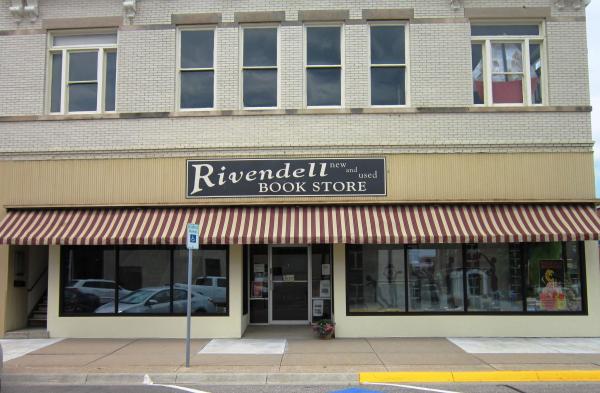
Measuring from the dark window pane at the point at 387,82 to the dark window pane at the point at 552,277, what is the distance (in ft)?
15.5

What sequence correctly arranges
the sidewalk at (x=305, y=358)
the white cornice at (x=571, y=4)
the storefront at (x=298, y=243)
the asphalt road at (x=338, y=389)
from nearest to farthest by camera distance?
1. the asphalt road at (x=338, y=389)
2. the sidewalk at (x=305, y=358)
3. the storefront at (x=298, y=243)
4. the white cornice at (x=571, y=4)

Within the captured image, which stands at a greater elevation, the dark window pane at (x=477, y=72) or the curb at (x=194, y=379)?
the dark window pane at (x=477, y=72)

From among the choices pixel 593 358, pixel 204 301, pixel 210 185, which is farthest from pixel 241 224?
pixel 593 358

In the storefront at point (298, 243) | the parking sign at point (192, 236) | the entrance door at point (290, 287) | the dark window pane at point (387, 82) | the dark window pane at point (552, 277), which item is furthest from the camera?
the entrance door at point (290, 287)

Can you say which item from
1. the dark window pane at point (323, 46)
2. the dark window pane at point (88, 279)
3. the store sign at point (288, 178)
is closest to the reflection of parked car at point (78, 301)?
the dark window pane at point (88, 279)

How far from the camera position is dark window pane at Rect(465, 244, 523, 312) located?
12266 millimetres

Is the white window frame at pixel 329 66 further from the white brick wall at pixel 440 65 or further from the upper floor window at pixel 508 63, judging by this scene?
the upper floor window at pixel 508 63

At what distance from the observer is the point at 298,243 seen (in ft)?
38.8

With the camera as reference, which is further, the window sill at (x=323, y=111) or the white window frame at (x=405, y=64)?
the white window frame at (x=405, y=64)

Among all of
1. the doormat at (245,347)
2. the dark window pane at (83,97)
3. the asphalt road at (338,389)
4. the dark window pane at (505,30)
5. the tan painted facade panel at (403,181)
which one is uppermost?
the dark window pane at (505,30)

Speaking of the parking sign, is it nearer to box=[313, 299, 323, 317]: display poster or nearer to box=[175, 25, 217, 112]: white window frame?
box=[175, 25, 217, 112]: white window frame

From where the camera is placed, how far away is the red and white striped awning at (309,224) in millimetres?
11227

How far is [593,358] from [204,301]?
8010mm

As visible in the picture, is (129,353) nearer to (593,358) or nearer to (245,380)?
(245,380)
